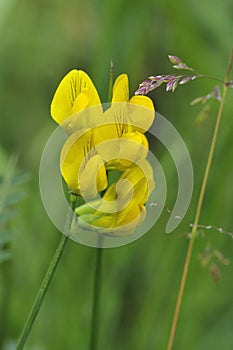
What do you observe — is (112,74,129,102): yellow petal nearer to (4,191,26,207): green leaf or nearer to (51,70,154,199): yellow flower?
(51,70,154,199): yellow flower

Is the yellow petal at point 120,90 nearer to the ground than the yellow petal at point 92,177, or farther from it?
farther from it

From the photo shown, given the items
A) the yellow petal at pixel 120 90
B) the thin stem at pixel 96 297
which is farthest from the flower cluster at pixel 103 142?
the thin stem at pixel 96 297

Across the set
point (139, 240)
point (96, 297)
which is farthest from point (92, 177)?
point (139, 240)

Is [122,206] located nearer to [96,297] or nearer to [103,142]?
[103,142]

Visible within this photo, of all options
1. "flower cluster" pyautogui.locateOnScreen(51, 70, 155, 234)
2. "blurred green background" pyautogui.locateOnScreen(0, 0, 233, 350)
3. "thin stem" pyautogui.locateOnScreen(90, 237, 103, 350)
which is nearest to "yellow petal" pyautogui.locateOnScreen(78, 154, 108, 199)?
"flower cluster" pyautogui.locateOnScreen(51, 70, 155, 234)

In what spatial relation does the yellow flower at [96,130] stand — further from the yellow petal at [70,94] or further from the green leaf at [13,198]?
the green leaf at [13,198]

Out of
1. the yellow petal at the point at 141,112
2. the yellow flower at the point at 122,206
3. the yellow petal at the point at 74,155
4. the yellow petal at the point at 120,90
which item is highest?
the yellow petal at the point at 120,90

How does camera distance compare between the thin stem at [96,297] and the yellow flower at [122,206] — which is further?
the thin stem at [96,297]
